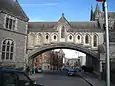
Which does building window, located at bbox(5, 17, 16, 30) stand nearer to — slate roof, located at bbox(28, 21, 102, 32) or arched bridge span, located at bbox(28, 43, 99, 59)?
slate roof, located at bbox(28, 21, 102, 32)

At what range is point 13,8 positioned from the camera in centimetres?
3400

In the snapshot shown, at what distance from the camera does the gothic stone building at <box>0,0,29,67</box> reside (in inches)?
1185

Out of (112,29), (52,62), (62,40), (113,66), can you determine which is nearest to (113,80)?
Answer: (113,66)

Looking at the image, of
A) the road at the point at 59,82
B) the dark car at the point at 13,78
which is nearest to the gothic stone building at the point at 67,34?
the road at the point at 59,82

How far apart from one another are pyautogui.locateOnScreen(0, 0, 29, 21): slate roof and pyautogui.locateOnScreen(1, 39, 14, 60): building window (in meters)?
4.59

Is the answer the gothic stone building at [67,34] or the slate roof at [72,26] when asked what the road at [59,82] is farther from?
the slate roof at [72,26]

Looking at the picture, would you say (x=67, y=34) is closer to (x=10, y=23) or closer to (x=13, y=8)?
(x=13, y=8)

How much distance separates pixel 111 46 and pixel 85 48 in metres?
5.80

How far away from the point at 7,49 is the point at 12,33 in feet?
8.70

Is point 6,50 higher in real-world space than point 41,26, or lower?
lower

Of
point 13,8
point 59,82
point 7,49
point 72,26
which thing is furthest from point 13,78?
point 72,26

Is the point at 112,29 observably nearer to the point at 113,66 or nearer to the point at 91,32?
the point at 91,32

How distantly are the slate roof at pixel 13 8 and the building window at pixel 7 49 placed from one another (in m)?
4.59

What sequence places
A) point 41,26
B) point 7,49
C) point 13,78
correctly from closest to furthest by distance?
point 13,78
point 7,49
point 41,26
